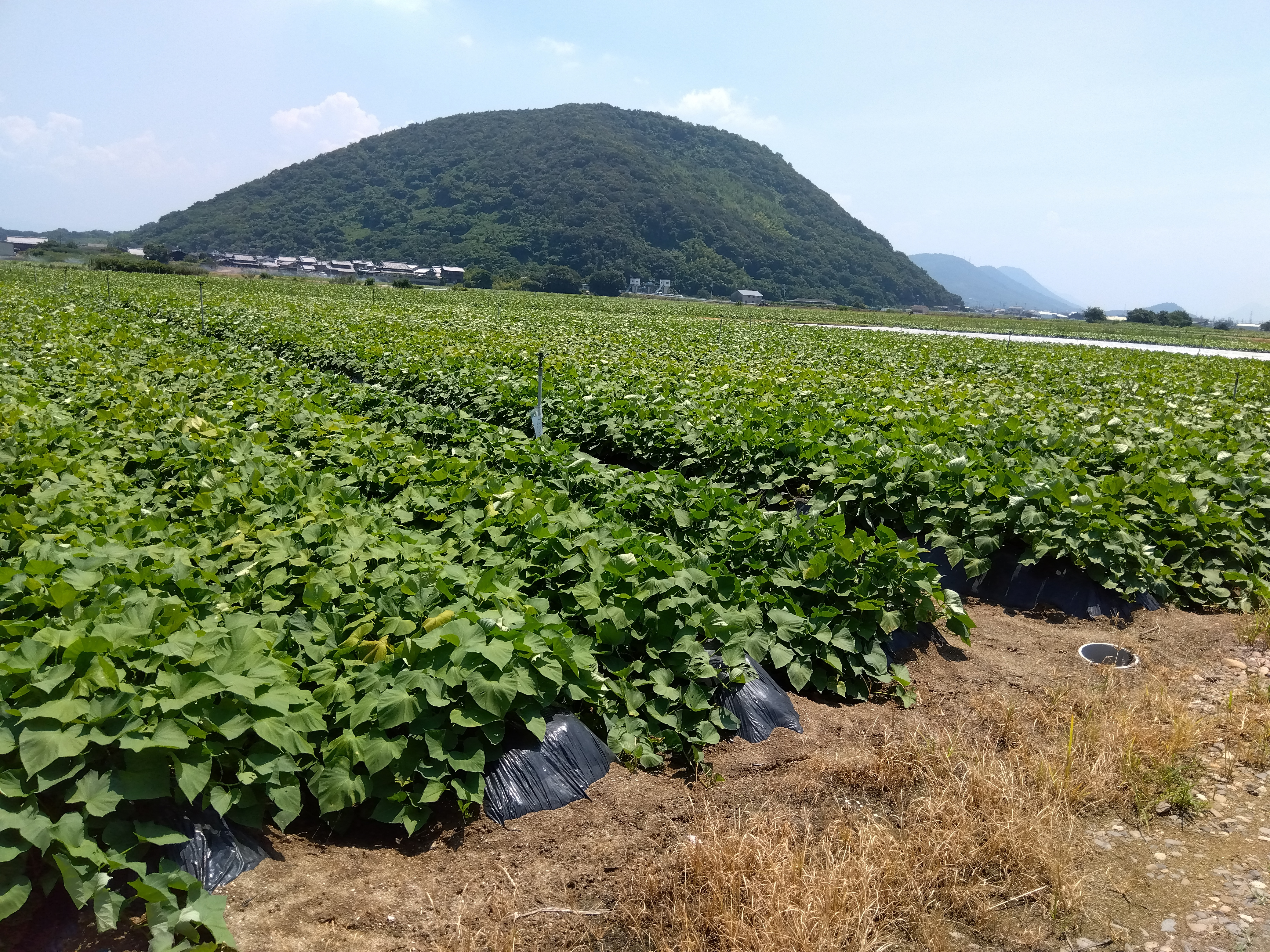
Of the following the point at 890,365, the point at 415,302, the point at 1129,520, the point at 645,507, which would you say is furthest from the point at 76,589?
the point at 415,302

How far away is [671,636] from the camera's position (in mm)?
3971

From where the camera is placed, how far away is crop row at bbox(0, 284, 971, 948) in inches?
99.7

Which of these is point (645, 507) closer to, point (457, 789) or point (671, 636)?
point (671, 636)

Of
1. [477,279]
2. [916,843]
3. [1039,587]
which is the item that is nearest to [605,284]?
[477,279]

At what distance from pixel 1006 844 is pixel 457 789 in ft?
7.70

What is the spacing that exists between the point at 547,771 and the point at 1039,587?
458 cm

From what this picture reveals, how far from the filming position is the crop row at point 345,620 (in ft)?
8.30

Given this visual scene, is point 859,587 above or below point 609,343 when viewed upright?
below

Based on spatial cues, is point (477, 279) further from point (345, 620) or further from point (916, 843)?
point (916, 843)

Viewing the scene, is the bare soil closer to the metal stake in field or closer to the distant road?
the metal stake in field

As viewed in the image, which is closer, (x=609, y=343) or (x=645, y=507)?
(x=645, y=507)

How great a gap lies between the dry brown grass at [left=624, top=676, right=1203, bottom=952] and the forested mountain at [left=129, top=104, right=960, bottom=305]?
114431mm

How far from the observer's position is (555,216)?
13062cm

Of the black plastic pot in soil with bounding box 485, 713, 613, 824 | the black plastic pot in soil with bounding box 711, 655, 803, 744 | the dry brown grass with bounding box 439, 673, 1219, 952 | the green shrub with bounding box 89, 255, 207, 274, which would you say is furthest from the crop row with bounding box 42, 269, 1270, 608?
the green shrub with bounding box 89, 255, 207, 274
